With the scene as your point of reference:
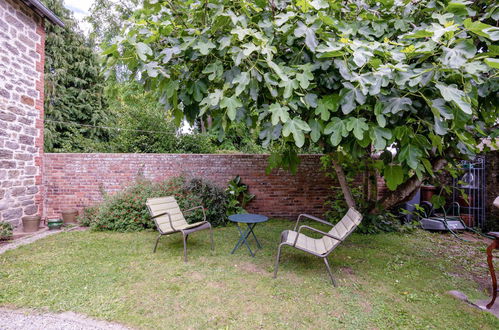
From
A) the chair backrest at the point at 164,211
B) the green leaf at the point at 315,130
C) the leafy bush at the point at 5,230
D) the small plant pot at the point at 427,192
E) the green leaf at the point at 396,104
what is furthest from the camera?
the small plant pot at the point at 427,192

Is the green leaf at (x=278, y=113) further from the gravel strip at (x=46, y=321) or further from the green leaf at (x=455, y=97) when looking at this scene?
the gravel strip at (x=46, y=321)

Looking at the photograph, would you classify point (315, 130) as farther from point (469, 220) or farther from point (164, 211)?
point (469, 220)

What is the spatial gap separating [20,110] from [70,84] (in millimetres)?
8890

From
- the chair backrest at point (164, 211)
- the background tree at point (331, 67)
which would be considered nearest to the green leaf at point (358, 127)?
the background tree at point (331, 67)

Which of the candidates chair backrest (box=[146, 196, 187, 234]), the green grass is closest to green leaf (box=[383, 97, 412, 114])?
the green grass

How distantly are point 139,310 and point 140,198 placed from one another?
3416 millimetres

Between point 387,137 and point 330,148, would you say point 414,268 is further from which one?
point 387,137

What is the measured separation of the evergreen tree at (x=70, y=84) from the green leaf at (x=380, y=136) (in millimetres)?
12028

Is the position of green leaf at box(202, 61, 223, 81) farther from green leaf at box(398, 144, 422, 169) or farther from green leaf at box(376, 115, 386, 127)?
green leaf at box(398, 144, 422, 169)

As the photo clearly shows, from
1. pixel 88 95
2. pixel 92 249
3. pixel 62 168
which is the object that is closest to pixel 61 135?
pixel 88 95

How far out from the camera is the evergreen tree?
11.9 metres

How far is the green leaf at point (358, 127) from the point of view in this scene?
2.65 metres

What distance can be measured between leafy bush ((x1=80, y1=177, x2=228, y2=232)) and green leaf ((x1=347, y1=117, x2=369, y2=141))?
387 centimetres

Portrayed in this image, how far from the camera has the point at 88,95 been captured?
12.9 meters
